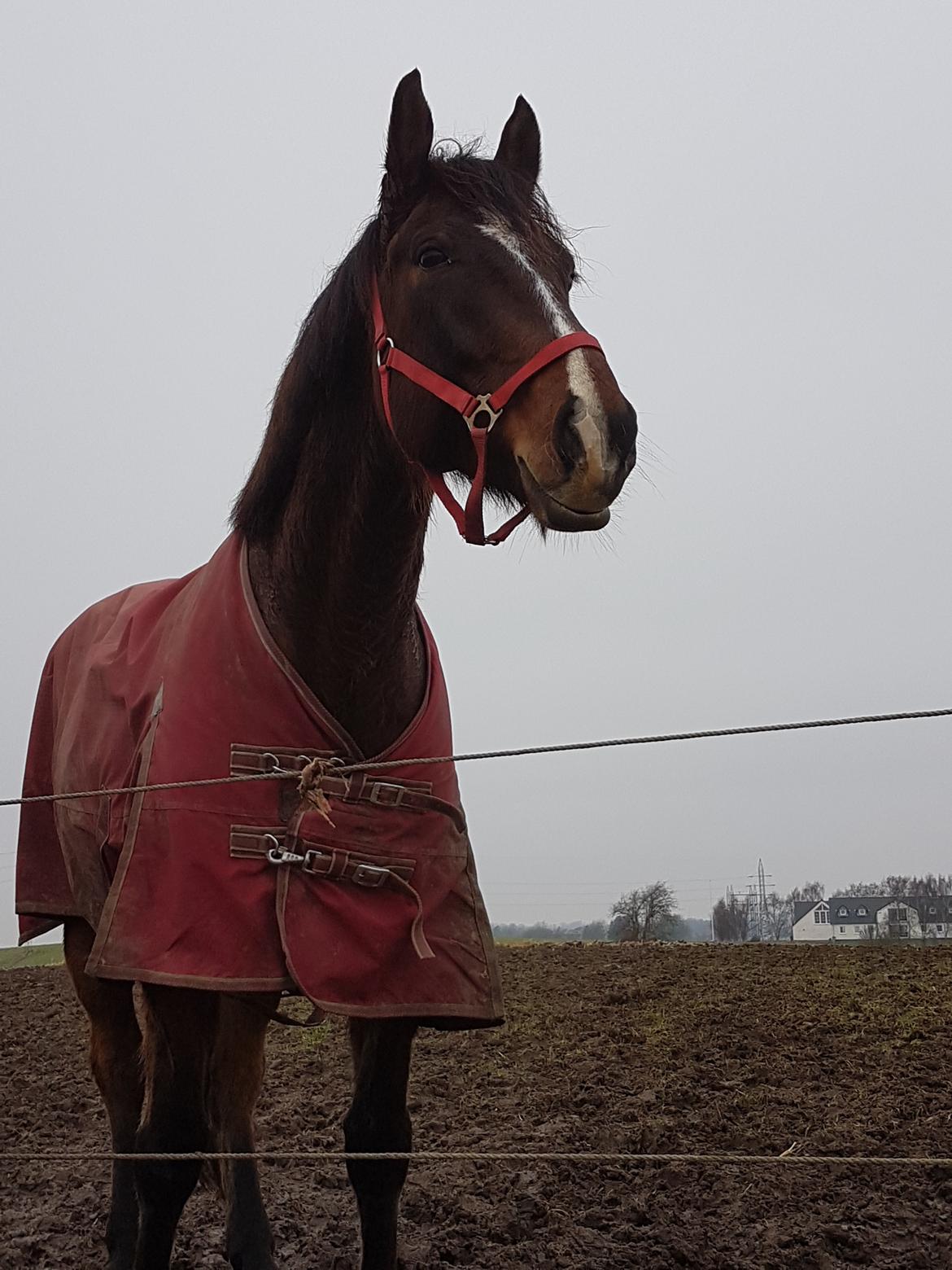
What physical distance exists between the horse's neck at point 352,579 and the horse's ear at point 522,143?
2.58ft

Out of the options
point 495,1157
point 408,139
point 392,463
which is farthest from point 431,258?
point 495,1157

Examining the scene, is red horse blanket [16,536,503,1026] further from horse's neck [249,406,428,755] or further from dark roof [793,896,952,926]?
dark roof [793,896,952,926]

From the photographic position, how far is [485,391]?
239 cm

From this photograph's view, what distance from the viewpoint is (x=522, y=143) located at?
9.79ft

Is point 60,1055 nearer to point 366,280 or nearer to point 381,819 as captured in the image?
point 381,819

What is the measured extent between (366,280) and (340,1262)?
9.20ft

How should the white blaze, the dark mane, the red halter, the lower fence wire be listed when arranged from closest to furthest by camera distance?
1. the lower fence wire
2. the white blaze
3. the red halter
4. the dark mane

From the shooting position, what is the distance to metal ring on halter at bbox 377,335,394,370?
2.60 m

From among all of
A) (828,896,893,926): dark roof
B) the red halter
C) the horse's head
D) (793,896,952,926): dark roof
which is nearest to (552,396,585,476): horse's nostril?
the horse's head

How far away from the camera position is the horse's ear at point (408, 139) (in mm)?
2648

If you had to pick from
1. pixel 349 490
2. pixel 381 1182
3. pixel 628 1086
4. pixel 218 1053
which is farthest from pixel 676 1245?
pixel 349 490

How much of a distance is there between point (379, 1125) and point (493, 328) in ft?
6.51

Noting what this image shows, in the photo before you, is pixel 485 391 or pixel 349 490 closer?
pixel 485 391

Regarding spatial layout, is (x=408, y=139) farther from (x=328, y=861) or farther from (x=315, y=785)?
(x=328, y=861)
